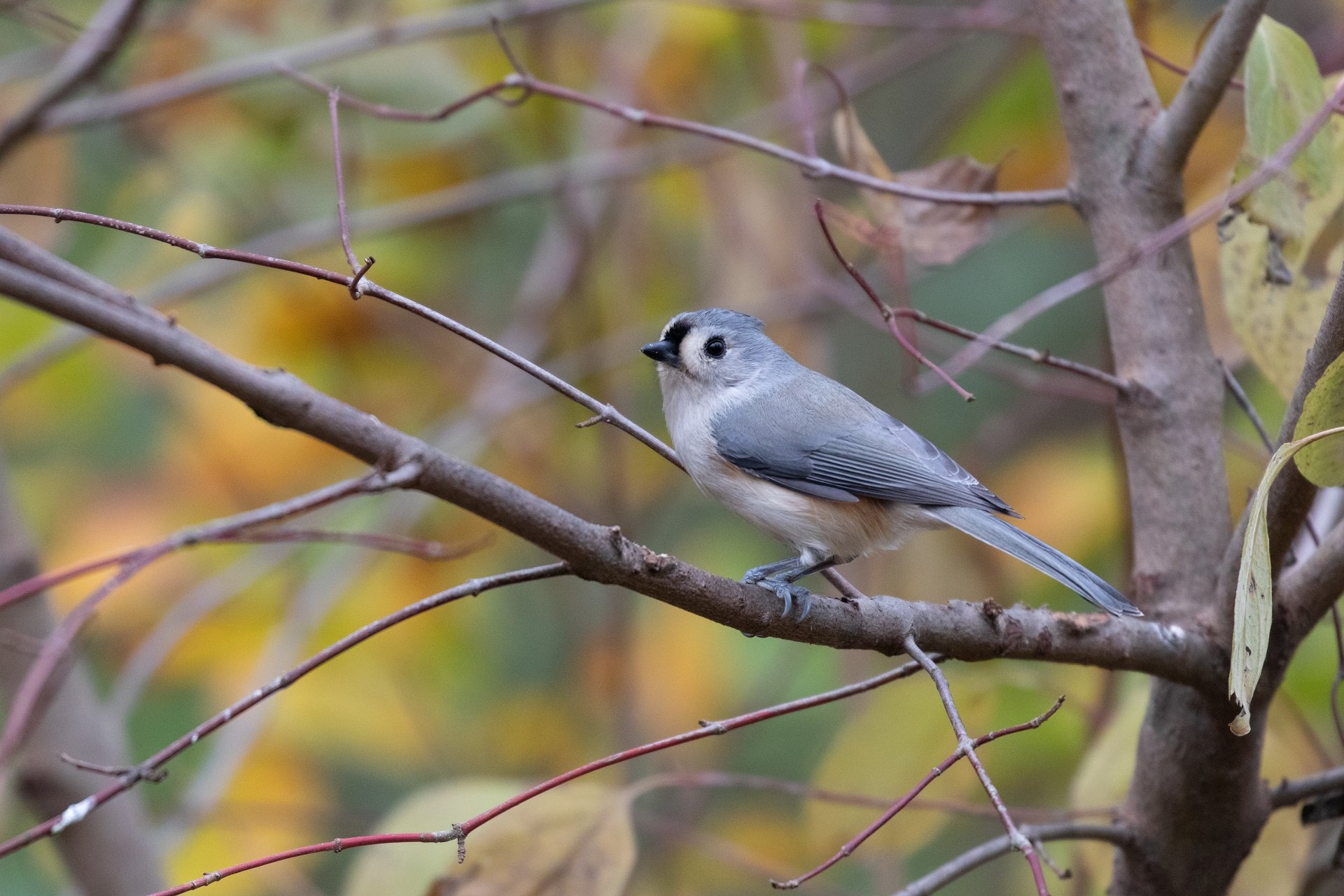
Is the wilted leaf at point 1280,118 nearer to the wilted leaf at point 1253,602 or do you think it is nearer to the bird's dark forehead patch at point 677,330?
the wilted leaf at point 1253,602

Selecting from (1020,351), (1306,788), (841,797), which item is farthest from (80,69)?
(1306,788)

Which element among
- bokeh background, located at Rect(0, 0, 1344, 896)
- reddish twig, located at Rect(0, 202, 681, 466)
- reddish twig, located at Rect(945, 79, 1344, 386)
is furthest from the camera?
bokeh background, located at Rect(0, 0, 1344, 896)

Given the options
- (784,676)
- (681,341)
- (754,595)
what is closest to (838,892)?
(784,676)

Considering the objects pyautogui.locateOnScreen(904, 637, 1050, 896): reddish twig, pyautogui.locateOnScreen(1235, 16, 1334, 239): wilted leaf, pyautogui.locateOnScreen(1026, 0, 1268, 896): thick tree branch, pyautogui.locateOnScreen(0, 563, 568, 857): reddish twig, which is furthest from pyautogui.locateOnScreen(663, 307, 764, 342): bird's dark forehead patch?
pyautogui.locateOnScreen(0, 563, 568, 857): reddish twig

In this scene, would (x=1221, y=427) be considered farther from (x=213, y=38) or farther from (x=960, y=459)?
(x=213, y=38)

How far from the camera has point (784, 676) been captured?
3541 mm

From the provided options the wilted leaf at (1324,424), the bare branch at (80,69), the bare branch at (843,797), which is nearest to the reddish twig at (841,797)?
the bare branch at (843,797)

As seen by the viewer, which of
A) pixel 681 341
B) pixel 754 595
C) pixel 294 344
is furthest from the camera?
pixel 294 344

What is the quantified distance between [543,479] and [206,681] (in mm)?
1081

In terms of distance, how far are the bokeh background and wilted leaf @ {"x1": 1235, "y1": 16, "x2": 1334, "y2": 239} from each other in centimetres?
72

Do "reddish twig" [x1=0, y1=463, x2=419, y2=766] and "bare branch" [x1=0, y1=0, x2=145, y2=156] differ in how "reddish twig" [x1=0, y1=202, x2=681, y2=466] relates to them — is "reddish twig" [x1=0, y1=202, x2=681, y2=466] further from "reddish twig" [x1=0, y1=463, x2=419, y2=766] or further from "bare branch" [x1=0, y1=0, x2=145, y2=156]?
"bare branch" [x1=0, y1=0, x2=145, y2=156]

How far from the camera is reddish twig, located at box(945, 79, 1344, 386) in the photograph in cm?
147

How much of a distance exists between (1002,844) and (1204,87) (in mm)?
1004

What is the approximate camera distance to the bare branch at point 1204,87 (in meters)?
1.52
